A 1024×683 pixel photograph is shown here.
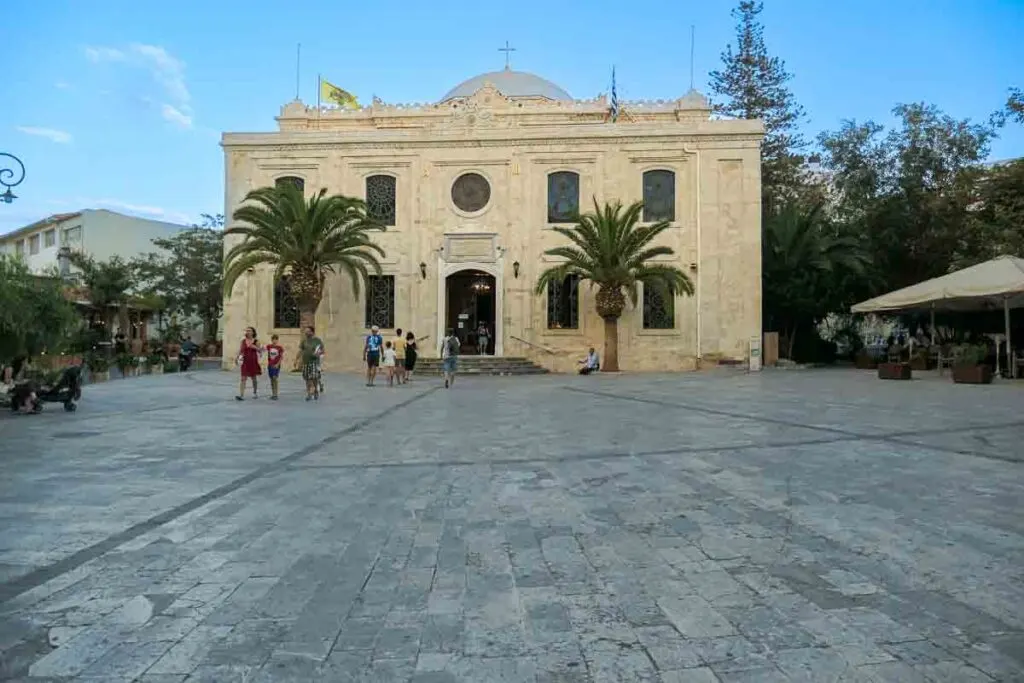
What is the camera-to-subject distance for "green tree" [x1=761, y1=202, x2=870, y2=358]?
2869 centimetres

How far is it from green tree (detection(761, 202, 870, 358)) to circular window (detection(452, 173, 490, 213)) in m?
11.3

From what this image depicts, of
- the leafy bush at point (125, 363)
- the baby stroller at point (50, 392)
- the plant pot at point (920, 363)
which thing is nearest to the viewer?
the baby stroller at point (50, 392)

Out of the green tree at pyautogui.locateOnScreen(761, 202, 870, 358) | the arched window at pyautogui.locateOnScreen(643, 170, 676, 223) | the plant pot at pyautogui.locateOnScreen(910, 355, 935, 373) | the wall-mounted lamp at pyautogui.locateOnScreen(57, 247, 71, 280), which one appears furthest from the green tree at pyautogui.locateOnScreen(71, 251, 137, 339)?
the plant pot at pyautogui.locateOnScreen(910, 355, 935, 373)

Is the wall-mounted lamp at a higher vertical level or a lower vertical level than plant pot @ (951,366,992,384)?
higher

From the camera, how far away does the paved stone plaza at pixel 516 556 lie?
309 centimetres

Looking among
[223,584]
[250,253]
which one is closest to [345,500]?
[223,584]

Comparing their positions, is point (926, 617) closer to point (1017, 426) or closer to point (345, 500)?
point (345, 500)

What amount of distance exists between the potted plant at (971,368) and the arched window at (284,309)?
2055 centimetres

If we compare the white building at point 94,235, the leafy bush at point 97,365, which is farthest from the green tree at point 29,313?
the white building at point 94,235

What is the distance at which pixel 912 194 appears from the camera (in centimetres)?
3144

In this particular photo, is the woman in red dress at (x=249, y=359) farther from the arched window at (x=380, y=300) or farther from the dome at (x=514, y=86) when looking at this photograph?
the dome at (x=514, y=86)

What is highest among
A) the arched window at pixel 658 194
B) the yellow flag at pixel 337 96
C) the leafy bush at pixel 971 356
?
the yellow flag at pixel 337 96

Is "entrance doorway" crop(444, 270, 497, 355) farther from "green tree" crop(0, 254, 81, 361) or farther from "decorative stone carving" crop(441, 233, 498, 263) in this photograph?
"green tree" crop(0, 254, 81, 361)

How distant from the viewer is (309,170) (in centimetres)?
2817
